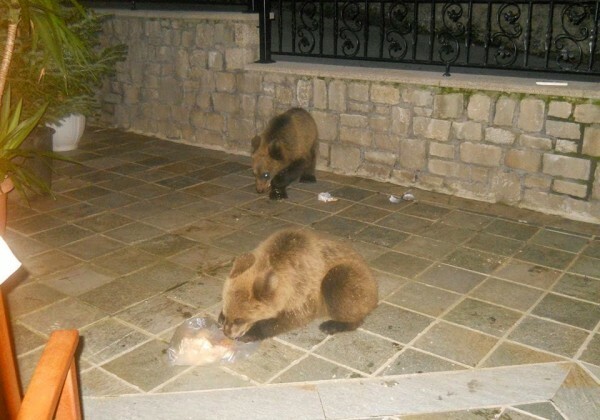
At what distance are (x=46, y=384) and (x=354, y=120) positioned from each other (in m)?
6.45

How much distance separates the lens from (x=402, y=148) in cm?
746

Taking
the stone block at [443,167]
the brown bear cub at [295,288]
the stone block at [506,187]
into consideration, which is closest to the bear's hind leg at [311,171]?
the stone block at [443,167]

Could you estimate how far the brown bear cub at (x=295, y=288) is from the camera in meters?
3.83

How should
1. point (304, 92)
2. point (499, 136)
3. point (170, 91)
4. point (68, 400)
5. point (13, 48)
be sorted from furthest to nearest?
point (170, 91) → point (304, 92) → point (499, 136) → point (13, 48) → point (68, 400)

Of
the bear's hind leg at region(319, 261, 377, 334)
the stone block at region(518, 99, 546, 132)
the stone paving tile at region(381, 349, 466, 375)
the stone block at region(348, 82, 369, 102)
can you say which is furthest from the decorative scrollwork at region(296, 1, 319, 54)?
the stone paving tile at region(381, 349, 466, 375)

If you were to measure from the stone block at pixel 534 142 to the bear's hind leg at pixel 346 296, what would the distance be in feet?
10.7

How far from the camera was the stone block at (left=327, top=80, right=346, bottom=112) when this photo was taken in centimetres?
776

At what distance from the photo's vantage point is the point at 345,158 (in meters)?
7.97

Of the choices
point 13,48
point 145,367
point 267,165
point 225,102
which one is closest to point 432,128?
point 267,165

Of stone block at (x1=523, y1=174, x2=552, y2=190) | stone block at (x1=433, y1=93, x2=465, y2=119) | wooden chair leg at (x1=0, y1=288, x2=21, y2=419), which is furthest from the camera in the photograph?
stone block at (x1=433, y1=93, x2=465, y2=119)

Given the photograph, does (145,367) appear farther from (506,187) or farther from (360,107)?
(360,107)

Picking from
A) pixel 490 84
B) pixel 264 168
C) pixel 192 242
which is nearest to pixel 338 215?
pixel 264 168

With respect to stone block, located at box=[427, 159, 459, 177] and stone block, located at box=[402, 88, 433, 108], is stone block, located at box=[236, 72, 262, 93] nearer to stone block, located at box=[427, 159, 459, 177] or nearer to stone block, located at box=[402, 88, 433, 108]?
stone block, located at box=[402, 88, 433, 108]

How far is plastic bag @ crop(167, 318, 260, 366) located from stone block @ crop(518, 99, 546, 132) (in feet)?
13.4
